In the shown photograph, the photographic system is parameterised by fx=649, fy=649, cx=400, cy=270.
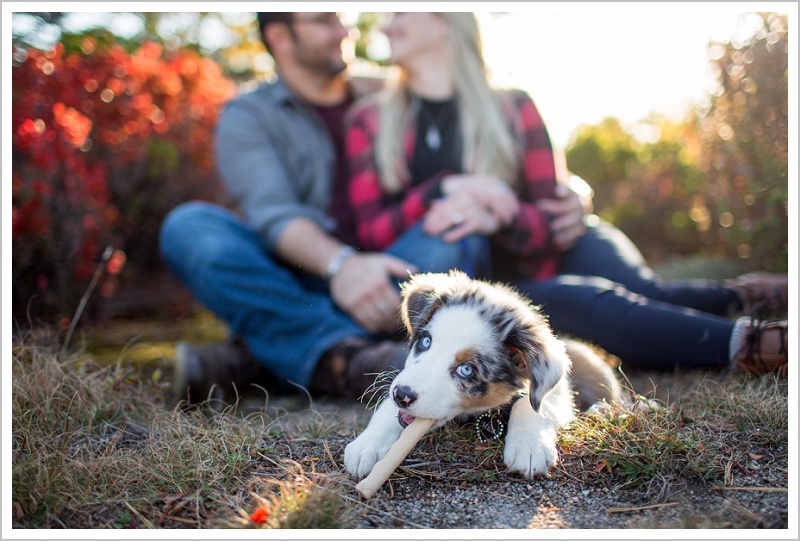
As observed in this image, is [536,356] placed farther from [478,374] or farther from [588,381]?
[588,381]

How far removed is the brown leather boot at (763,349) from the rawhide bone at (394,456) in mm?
1832

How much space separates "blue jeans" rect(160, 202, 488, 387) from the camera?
134 inches

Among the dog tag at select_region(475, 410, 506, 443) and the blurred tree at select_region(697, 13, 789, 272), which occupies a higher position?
the blurred tree at select_region(697, 13, 789, 272)

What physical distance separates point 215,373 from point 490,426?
6.13 feet

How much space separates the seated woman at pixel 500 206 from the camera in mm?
3326

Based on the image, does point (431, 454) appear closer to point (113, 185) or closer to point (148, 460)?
point (148, 460)

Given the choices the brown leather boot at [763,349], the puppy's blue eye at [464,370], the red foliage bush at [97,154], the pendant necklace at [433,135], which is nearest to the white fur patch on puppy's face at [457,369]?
the puppy's blue eye at [464,370]

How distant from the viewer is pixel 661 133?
6.52 meters

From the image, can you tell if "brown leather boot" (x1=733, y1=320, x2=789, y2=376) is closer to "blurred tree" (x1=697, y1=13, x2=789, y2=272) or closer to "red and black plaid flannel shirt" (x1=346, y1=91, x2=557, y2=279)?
"red and black plaid flannel shirt" (x1=346, y1=91, x2=557, y2=279)

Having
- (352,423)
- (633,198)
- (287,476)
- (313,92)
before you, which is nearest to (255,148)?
(313,92)

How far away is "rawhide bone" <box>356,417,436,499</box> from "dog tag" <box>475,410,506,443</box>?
300 mm

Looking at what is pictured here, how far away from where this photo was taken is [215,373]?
371 centimetres

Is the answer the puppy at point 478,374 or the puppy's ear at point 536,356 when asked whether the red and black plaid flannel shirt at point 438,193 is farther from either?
the puppy's ear at point 536,356

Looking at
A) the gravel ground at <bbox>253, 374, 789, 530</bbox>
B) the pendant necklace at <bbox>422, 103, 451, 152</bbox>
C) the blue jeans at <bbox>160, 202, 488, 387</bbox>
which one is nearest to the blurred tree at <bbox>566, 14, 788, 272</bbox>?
the pendant necklace at <bbox>422, 103, 451, 152</bbox>
